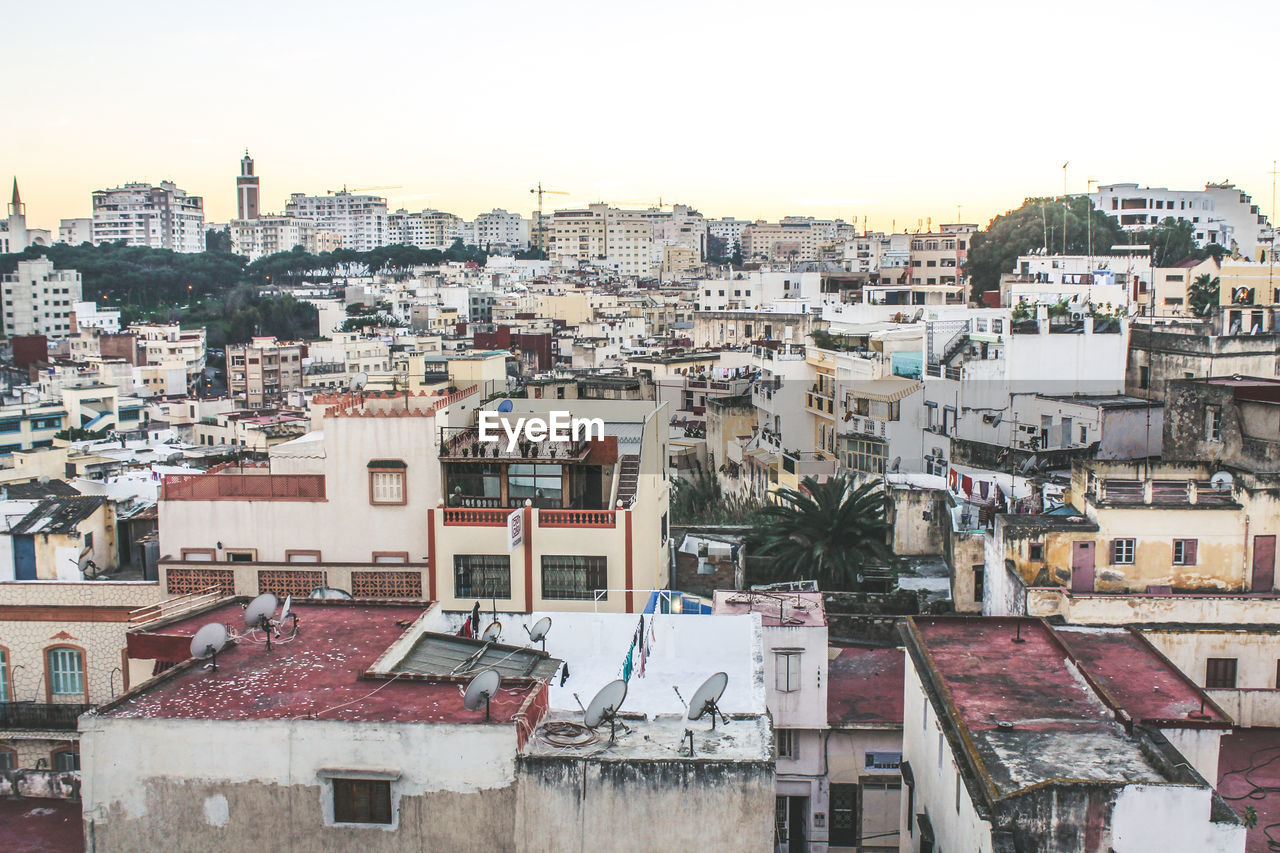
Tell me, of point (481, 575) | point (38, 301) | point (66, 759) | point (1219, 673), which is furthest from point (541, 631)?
point (38, 301)

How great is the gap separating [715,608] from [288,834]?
659cm

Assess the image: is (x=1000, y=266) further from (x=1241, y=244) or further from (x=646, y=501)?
(x=646, y=501)

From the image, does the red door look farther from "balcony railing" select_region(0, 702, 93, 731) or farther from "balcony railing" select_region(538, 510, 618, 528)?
"balcony railing" select_region(0, 702, 93, 731)

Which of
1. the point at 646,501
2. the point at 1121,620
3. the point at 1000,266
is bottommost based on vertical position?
the point at 1121,620

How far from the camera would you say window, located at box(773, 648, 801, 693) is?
15.2m

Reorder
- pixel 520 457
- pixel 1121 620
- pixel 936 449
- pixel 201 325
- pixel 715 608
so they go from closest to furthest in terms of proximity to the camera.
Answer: pixel 715 608 → pixel 1121 620 → pixel 520 457 → pixel 936 449 → pixel 201 325

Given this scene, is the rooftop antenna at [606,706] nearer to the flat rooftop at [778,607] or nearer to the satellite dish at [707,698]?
the satellite dish at [707,698]

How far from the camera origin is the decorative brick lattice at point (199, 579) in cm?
1788

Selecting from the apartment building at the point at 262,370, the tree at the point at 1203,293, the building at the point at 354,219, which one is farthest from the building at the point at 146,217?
the tree at the point at 1203,293

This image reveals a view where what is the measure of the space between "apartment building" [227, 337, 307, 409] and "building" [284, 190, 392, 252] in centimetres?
11942

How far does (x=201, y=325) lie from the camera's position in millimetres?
93750

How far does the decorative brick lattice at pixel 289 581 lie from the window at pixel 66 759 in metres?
3.36

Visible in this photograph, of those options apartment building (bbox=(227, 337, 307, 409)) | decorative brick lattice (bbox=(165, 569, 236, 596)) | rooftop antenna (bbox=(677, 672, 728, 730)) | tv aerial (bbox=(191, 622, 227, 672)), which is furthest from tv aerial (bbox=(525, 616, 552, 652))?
apartment building (bbox=(227, 337, 307, 409))

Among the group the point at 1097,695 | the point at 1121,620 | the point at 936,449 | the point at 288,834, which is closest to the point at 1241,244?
the point at 936,449
